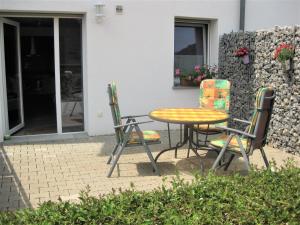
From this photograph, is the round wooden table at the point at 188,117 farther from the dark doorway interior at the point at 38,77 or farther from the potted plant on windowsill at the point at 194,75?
the dark doorway interior at the point at 38,77

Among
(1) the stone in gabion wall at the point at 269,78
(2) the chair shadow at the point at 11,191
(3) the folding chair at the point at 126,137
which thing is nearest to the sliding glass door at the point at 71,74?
(2) the chair shadow at the point at 11,191

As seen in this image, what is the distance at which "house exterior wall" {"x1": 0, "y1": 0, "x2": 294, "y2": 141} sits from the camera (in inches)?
274

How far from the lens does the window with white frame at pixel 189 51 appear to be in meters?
7.78

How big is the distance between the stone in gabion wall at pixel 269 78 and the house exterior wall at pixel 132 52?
0.89 m

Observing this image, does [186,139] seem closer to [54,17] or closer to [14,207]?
[14,207]

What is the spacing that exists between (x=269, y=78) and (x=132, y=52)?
8.42ft

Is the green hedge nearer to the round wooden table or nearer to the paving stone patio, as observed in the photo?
the paving stone patio

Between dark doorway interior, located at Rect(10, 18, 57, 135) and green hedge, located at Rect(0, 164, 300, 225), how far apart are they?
5392mm

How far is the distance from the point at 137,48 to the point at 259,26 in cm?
287

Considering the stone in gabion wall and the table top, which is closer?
the table top

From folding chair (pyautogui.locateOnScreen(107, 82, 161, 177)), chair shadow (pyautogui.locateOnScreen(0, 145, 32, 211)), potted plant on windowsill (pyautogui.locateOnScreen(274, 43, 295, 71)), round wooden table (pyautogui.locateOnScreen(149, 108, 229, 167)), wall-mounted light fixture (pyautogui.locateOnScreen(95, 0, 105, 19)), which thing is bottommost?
chair shadow (pyautogui.locateOnScreen(0, 145, 32, 211))

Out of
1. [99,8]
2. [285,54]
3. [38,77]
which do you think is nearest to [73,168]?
[99,8]

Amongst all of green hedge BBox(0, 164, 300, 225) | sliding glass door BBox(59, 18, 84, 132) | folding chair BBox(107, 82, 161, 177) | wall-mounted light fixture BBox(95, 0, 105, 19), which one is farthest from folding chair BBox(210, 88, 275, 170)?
sliding glass door BBox(59, 18, 84, 132)

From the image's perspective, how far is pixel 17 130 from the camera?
24.3 feet
